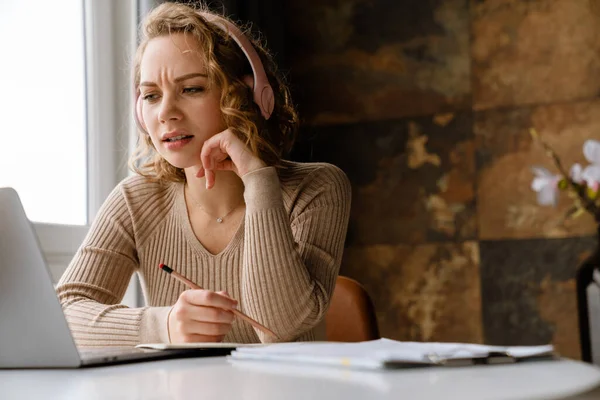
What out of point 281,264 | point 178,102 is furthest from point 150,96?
point 281,264

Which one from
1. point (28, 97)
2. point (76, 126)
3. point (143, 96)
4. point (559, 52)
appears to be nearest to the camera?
point (143, 96)

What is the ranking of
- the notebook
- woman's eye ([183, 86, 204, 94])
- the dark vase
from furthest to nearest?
1. the dark vase
2. woman's eye ([183, 86, 204, 94])
3. the notebook

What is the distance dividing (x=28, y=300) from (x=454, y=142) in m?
2.35

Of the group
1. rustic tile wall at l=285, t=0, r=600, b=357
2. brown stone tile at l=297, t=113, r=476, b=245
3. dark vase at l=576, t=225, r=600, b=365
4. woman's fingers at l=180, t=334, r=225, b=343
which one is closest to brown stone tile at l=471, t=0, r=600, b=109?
rustic tile wall at l=285, t=0, r=600, b=357

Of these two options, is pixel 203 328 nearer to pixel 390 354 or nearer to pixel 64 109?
pixel 390 354

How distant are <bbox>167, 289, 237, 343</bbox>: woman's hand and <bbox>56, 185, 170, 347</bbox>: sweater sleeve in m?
0.09

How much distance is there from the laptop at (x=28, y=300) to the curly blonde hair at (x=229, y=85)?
0.76 meters

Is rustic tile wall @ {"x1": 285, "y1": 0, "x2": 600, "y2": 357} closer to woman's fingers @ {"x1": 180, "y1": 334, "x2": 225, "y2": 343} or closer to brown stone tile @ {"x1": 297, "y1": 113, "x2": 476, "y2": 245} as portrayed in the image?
brown stone tile @ {"x1": 297, "y1": 113, "x2": 476, "y2": 245}

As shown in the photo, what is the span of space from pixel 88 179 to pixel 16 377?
1.67 m

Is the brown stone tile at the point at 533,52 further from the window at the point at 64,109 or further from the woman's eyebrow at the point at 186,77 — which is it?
the woman's eyebrow at the point at 186,77

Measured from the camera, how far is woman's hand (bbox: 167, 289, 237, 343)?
106 centimetres

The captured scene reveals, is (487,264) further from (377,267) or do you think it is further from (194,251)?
(194,251)

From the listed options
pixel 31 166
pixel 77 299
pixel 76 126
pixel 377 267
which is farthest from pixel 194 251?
pixel 377 267

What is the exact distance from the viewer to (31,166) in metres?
2.15
